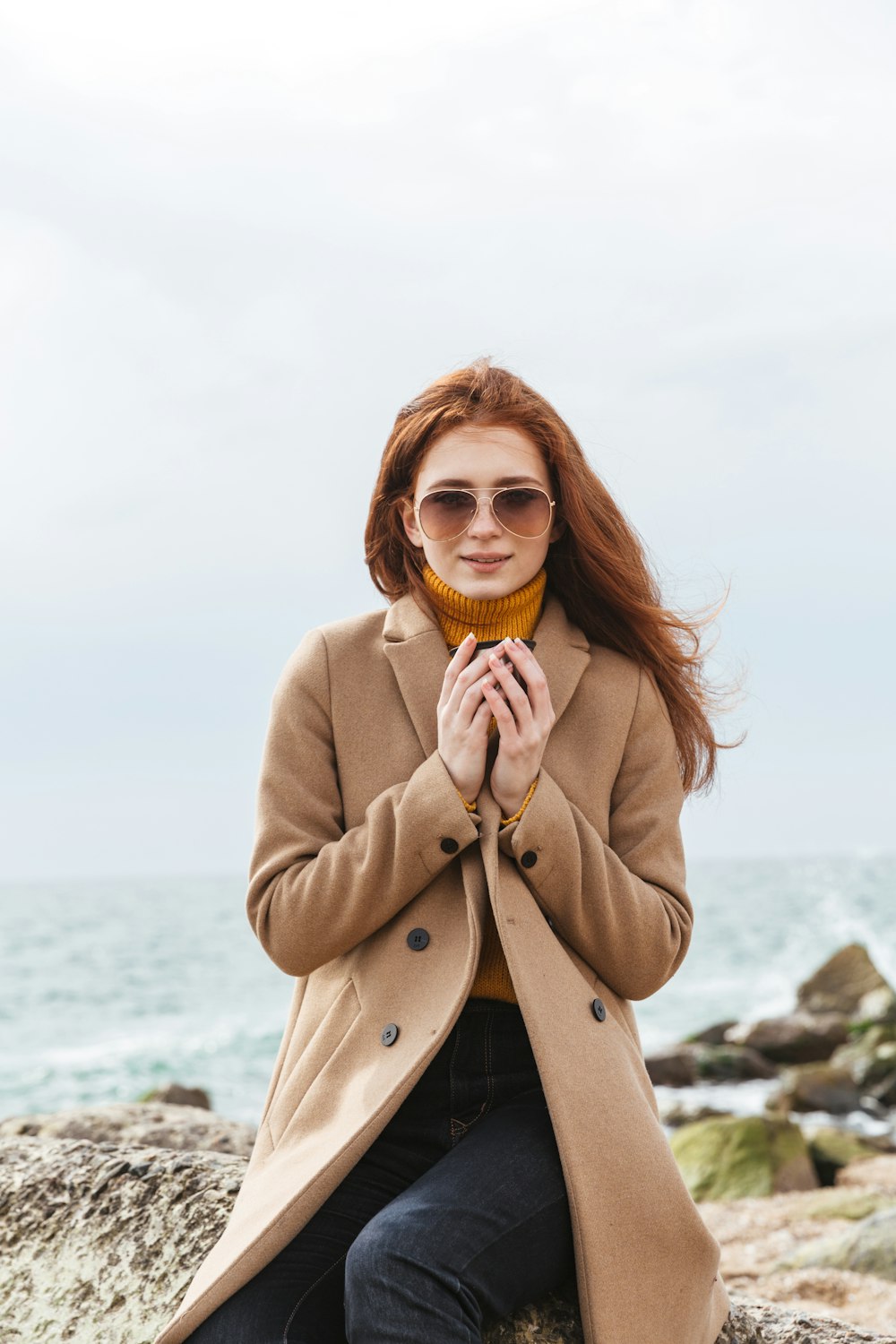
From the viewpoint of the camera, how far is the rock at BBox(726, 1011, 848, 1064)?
20.5 m

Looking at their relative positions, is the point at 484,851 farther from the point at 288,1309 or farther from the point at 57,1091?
the point at 57,1091

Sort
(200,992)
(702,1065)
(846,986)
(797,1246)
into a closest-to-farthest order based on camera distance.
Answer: (797,1246) → (702,1065) → (846,986) → (200,992)

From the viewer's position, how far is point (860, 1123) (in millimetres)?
15617

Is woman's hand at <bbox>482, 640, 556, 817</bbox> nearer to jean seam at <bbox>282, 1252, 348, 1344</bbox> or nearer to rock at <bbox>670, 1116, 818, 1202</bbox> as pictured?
jean seam at <bbox>282, 1252, 348, 1344</bbox>

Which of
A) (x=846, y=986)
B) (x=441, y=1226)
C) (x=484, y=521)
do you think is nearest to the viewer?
(x=441, y=1226)

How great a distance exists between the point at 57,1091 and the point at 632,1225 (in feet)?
56.6

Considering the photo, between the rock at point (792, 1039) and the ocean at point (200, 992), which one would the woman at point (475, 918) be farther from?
the rock at point (792, 1039)

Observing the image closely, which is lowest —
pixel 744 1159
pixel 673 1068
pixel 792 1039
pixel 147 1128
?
pixel 744 1159

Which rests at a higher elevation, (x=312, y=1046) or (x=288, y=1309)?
(x=312, y=1046)

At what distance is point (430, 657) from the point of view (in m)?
3.38

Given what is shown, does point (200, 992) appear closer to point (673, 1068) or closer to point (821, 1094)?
point (673, 1068)

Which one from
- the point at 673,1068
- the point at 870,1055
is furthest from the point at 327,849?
the point at 870,1055

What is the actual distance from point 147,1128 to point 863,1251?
4.22m

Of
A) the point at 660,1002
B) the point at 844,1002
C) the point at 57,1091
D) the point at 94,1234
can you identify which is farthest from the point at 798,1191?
the point at 660,1002
